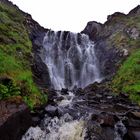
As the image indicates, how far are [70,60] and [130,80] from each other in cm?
1554

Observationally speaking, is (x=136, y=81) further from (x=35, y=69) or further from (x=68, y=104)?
(x=35, y=69)

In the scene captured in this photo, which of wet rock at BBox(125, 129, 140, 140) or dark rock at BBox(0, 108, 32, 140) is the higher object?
dark rock at BBox(0, 108, 32, 140)

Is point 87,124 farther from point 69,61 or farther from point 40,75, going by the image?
point 69,61

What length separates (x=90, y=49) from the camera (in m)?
39.6

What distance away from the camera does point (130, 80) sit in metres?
22.4

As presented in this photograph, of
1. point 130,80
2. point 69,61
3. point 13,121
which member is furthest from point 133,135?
point 69,61

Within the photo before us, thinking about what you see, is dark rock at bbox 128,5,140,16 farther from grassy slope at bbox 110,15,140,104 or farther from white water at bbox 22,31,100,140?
grassy slope at bbox 110,15,140,104

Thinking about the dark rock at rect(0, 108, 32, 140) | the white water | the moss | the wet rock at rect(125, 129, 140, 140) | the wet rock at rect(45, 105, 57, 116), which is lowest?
the wet rock at rect(125, 129, 140, 140)

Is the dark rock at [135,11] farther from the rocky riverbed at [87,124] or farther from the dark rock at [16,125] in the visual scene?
the dark rock at [16,125]

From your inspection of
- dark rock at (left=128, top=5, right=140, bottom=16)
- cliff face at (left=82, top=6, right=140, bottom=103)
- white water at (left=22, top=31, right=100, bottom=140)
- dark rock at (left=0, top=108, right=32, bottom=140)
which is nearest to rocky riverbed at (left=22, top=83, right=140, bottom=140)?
dark rock at (left=0, top=108, right=32, bottom=140)

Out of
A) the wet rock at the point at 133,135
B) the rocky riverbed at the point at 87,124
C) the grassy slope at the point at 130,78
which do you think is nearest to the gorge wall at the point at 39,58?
the grassy slope at the point at 130,78

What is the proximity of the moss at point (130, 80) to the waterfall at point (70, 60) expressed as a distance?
8276 mm

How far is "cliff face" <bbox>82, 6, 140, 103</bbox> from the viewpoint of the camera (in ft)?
74.8

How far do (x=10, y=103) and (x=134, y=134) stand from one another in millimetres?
6384
